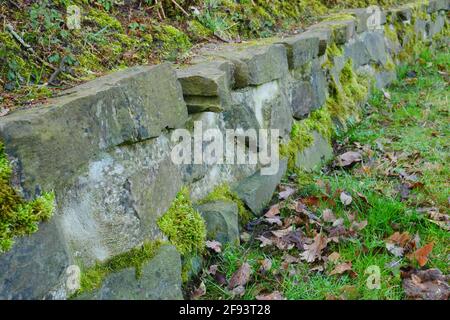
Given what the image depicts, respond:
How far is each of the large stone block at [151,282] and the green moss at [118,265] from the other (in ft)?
0.06

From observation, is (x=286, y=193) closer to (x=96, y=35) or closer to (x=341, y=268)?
(x=341, y=268)

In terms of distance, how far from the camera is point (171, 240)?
2.31 m

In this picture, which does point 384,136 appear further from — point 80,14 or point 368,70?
point 80,14

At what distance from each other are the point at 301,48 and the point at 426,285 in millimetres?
2019

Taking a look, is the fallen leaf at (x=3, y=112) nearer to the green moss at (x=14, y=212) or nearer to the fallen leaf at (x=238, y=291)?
the green moss at (x=14, y=212)

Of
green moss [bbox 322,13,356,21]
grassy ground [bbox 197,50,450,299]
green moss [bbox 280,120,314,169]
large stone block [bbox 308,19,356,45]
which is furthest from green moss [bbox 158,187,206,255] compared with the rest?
green moss [bbox 322,13,356,21]

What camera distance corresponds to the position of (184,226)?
2.38 m

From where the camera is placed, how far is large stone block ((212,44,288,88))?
9.48 feet

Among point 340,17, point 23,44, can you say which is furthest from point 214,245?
point 340,17

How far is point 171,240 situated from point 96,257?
454mm

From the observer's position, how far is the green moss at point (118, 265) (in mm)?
1852

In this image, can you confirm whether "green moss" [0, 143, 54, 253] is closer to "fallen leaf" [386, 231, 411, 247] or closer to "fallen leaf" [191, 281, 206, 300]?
"fallen leaf" [191, 281, 206, 300]

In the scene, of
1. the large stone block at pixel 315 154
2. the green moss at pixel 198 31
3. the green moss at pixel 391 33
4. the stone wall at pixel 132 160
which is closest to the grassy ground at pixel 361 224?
the large stone block at pixel 315 154
